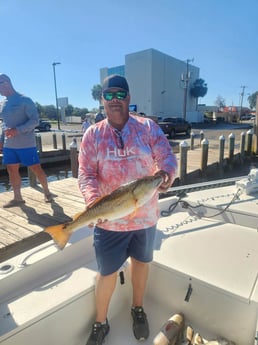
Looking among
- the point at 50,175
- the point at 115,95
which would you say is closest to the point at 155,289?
the point at 115,95

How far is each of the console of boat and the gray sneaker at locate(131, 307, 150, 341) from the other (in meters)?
0.08

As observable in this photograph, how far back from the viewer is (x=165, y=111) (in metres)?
46.6

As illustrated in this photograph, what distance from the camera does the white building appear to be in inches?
1690

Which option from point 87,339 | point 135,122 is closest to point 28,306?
point 87,339

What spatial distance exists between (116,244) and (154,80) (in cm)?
4463

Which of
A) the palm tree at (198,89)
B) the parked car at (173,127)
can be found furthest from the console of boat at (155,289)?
the palm tree at (198,89)

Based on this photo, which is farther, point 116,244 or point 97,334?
point 97,334

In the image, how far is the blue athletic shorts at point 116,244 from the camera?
1.78m

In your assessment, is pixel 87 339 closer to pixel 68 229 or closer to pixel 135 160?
pixel 68 229

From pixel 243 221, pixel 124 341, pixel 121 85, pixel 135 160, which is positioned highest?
pixel 121 85

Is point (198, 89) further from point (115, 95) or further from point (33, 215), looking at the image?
point (115, 95)

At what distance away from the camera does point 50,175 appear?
12.0 metres

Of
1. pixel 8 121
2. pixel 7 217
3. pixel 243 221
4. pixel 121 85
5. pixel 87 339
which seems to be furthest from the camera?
pixel 7 217

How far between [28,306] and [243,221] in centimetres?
219
